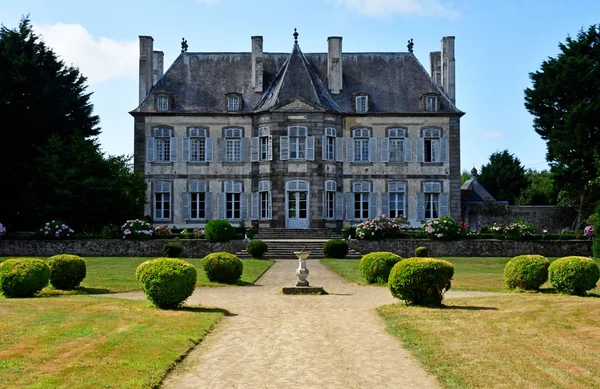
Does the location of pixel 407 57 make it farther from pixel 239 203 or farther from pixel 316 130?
pixel 239 203

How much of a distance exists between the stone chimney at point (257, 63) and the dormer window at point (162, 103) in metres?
4.70

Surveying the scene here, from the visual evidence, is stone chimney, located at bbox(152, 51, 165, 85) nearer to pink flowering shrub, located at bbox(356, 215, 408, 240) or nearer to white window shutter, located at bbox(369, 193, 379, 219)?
white window shutter, located at bbox(369, 193, 379, 219)

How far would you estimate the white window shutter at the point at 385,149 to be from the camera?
3891 cm

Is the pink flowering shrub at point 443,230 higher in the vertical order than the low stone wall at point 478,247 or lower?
higher

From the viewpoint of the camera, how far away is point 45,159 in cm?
3328

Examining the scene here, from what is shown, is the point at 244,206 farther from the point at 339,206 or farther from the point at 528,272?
the point at 528,272

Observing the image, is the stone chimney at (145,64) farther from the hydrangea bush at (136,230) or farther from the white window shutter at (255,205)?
the hydrangea bush at (136,230)

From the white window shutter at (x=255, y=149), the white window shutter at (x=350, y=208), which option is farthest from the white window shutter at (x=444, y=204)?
the white window shutter at (x=255, y=149)

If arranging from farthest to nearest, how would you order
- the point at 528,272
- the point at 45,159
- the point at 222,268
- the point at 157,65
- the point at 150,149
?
the point at 157,65
the point at 150,149
the point at 45,159
the point at 222,268
the point at 528,272

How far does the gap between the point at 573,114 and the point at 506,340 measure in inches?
1273

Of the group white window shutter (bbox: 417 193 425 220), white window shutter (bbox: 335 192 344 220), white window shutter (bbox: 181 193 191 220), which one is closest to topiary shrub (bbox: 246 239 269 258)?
white window shutter (bbox: 335 192 344 220)

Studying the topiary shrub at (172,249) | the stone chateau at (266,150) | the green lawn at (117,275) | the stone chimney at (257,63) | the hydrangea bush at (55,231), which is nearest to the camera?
the green lawn at (117,275)

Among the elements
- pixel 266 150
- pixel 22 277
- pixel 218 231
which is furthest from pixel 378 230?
pixel 22 277

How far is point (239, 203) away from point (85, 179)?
866cm
